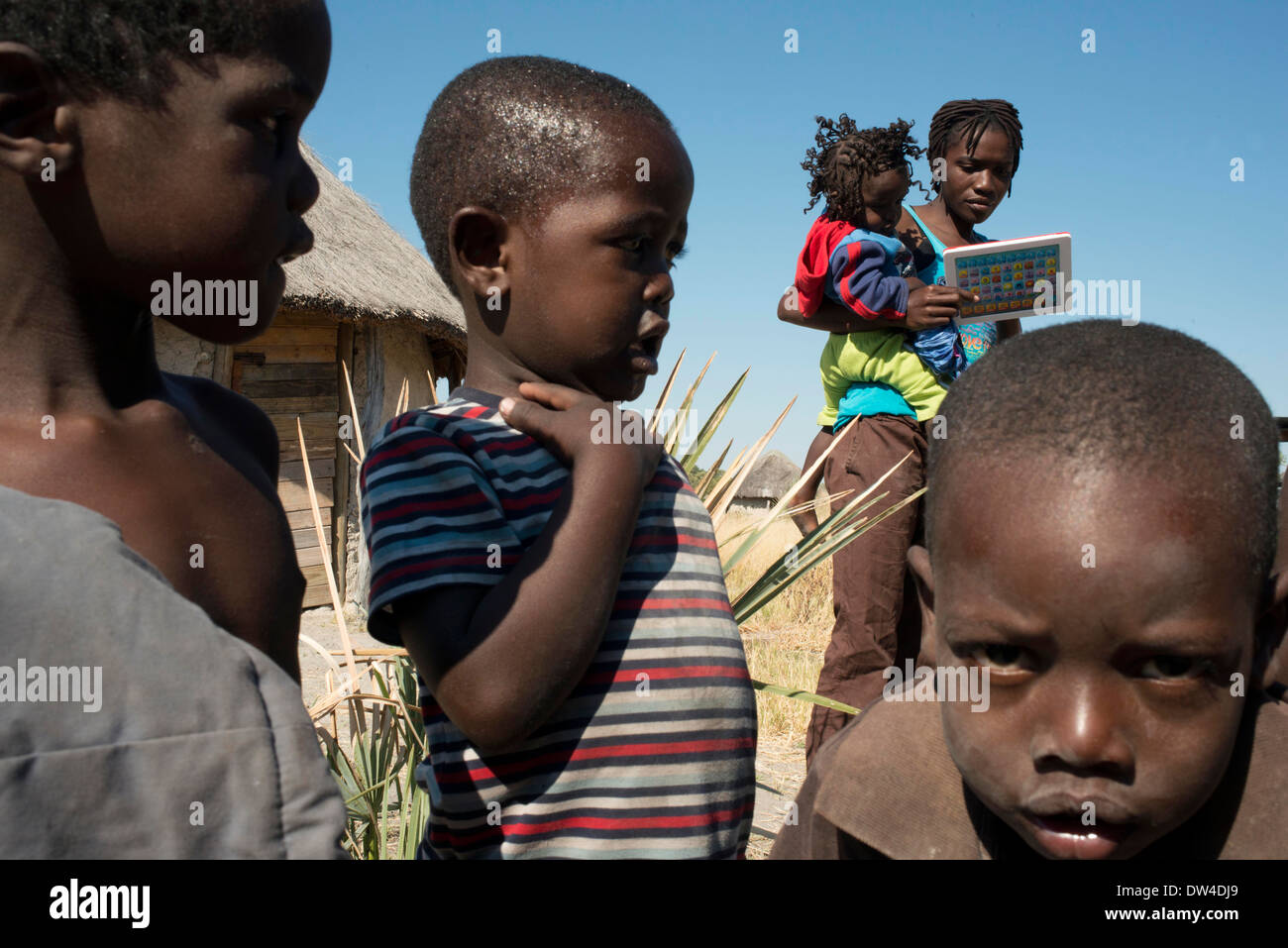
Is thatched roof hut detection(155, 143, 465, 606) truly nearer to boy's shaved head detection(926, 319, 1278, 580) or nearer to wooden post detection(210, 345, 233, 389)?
wooden post detection(210, 345, 233, 389)

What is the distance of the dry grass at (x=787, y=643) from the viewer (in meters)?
5.09

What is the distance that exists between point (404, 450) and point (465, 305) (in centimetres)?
33

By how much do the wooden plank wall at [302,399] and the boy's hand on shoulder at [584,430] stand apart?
7.01 m

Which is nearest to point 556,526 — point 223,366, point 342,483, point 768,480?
point 223,366

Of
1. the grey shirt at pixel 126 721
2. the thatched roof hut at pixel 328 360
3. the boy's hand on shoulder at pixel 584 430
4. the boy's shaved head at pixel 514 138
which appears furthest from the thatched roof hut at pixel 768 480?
the grey shirt at pixel 126 721

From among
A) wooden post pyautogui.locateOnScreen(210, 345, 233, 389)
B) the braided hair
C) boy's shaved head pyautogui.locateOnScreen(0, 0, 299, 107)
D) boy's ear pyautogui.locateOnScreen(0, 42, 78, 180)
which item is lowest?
→ boy's ear pyautogui.locateOnScreen(0, 42, 78, 180)

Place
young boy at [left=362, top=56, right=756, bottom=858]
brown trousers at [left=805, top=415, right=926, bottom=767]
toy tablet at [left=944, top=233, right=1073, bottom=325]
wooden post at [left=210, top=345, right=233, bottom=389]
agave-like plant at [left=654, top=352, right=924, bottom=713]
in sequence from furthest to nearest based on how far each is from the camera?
wooden post at [left=210, top=345, right=233, bottom=389] → brown trousers at [left=805, top=415, right=926, bottom=767] → toy tablet at [left=944, top=233, right=1073, bottom=325] → agave-like plant at [left=654, top=352, right=924, bottom=713] → young boy at [left=362, top=56, right=756, bottom=858]

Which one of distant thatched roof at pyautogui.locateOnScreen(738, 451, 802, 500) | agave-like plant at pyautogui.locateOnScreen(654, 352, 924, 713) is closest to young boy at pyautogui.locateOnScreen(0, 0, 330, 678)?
agave-like plant at pyautogui.locateOnScreen(654, 352, 924, 713)

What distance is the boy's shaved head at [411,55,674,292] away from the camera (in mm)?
1489

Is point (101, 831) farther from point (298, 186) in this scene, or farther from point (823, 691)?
point (823, 691)

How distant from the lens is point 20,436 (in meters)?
0.97

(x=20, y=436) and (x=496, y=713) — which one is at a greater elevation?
(x=20, y=436)
